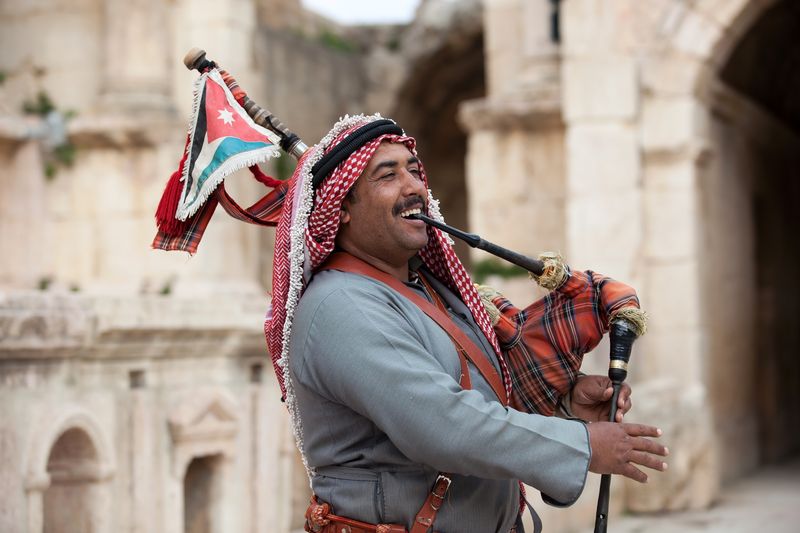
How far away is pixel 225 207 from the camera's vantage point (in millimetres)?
3170

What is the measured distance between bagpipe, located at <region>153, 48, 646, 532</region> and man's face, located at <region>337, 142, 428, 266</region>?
96 mm

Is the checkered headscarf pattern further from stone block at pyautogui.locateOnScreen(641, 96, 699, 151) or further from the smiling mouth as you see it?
stone block at pyautogui.locateOnScreen(641, 96, 699, 151)

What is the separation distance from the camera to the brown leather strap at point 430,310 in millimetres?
2811

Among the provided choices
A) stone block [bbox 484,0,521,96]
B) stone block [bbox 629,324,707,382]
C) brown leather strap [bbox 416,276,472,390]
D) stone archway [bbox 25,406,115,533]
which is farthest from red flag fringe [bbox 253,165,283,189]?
stone block [bbox 484,0,521,96]

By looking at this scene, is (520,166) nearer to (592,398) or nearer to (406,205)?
(592,398)

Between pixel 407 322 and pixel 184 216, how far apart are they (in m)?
0.71

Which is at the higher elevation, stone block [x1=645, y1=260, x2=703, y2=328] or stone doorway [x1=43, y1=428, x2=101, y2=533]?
stone block [x1=645, y1=260, x2=703, y2=328]

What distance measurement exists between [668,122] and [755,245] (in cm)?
292

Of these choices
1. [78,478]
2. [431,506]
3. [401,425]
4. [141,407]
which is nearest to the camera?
[401,425]

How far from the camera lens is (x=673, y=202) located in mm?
9312

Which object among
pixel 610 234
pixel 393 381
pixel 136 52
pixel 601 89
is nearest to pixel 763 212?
pixel 610 234

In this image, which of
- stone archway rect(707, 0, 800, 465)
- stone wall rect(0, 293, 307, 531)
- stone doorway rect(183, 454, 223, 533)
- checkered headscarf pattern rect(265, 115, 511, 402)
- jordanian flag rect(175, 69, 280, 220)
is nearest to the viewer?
checkered headscarf pattern rect(265, 115, 511, 402)

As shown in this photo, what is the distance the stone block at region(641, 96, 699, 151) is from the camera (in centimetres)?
928

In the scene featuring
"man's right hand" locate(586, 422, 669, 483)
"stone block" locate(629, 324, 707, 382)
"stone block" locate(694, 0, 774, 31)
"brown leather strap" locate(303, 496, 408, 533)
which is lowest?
"stone block" locate(629, 324, 707, 382)
